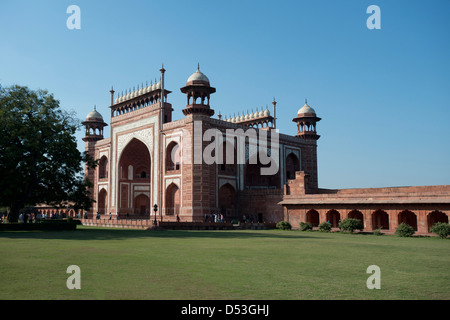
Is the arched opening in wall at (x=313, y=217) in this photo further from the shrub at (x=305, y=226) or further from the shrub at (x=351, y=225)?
the shrub at (x=351, y=225)

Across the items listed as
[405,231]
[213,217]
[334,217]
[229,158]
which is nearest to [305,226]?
[334,217]

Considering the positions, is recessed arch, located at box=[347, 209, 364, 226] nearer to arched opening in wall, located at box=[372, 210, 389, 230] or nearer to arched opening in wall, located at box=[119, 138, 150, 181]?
arched opening in wall, located at box=[372, 210, 389, 230]

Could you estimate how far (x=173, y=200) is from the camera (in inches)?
1362

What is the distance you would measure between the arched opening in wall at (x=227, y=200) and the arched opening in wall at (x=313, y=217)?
8.57 m

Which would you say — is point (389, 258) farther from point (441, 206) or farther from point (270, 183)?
point (270, 183)

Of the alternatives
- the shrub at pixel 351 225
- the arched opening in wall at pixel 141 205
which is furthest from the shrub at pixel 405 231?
the arched opening in wall at pixel 141 205

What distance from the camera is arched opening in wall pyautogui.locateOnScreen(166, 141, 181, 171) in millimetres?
34125

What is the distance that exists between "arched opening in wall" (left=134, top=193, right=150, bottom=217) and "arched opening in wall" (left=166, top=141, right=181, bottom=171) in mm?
8023

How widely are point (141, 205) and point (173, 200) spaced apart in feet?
26.9

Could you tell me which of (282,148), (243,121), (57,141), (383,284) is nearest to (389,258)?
(383,284)

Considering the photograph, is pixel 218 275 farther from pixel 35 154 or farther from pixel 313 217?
pixel 313 217

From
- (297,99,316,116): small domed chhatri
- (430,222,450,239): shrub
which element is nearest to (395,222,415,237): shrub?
(430,222,450,239): shrub

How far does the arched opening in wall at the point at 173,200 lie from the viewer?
34.0m

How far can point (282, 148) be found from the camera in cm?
4003
